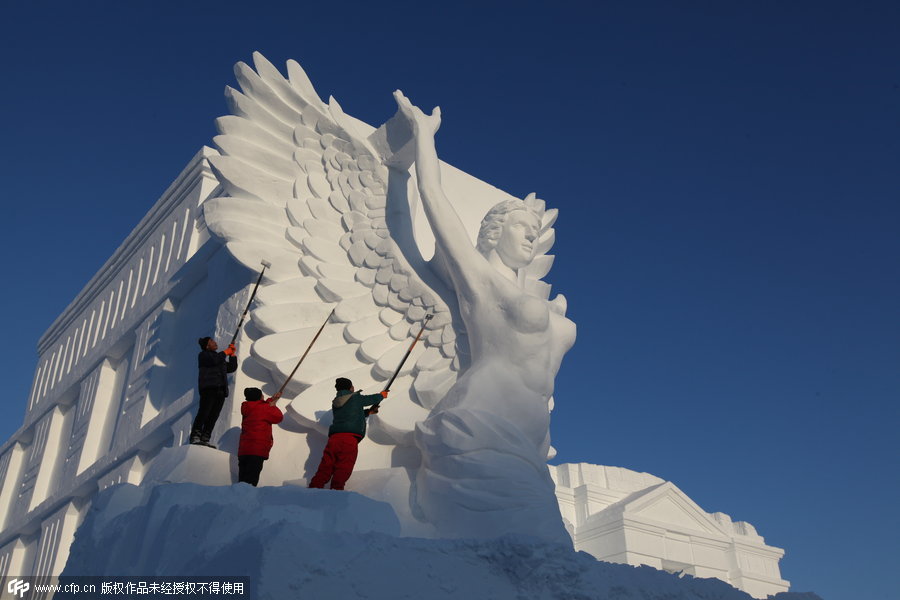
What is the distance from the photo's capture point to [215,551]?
3990 mm

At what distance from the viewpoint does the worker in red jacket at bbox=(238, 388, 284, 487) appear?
5656 millimetres

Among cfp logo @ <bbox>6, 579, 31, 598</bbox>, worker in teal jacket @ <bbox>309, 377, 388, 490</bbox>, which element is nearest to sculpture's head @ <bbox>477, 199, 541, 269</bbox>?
worker in teal jacket @ <bbox>309, 377, 388, 490</bbox>

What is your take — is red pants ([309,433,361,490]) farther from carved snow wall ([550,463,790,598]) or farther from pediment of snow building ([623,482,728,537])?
pediment of snow building ([623,482,728,537])

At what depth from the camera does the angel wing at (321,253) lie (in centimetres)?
664

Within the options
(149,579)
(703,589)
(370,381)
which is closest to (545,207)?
(370,381)

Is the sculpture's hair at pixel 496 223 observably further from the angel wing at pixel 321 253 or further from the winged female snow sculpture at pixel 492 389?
the angel wing at pixel 321 253

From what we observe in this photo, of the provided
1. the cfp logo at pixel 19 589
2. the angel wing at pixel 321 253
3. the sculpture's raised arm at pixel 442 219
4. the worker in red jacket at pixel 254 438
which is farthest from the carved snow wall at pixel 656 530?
the worker in red jacket at pixel 254 438

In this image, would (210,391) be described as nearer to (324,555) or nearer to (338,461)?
(338,461)

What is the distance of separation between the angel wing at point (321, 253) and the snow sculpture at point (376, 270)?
10 mm

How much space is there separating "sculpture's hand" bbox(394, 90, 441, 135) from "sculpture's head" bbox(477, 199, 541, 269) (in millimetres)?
889

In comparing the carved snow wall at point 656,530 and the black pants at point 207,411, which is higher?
the carved snow wall at point 656,530

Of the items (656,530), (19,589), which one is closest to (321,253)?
(19,589)

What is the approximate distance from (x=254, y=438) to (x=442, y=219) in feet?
7.30

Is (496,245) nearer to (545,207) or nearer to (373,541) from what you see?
(545,207)
